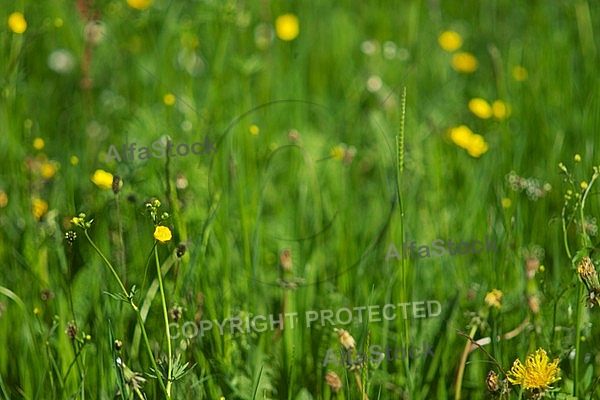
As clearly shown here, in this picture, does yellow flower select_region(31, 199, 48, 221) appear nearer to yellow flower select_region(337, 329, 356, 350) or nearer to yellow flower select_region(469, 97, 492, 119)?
yellow flower select_region(337, 329, 356, 350)

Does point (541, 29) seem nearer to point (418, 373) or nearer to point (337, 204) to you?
point (337, 204)

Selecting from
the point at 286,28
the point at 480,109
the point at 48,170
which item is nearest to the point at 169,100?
the point at 48,170

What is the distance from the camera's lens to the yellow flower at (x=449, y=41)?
2.95 metres

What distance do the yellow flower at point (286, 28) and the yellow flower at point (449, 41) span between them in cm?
59

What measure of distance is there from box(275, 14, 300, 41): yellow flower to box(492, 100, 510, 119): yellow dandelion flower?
2.73 ft

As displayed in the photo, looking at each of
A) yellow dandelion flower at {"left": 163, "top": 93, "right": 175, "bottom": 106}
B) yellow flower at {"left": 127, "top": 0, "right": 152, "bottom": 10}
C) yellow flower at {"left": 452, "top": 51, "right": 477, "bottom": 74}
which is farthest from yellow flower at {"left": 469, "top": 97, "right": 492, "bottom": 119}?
yellow flower at {"left": 127, "top": 0, "right": 152, "bottom": 10}

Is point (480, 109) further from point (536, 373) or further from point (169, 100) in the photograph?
point (536, 373)

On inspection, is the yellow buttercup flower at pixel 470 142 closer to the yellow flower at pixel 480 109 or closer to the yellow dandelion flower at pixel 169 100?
the yellow flower at pixel 480 109

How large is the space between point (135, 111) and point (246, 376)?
1.22 metres

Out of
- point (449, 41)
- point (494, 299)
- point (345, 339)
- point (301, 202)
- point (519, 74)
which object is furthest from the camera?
point (449, 41)

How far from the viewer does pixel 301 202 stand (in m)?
2.14

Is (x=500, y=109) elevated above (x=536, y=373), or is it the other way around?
(x=500, y=109)

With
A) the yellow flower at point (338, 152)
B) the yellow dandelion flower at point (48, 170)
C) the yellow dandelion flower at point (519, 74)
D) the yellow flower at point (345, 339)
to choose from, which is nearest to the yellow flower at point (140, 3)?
the yellow dandelion flower at point (48, 170)

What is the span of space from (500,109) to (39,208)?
4.62 feet
